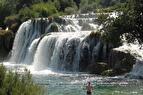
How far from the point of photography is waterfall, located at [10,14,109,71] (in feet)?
196

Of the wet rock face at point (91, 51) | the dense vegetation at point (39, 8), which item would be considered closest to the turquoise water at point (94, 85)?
the wet rock face at point (91, 51)

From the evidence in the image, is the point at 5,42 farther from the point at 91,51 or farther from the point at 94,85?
the point at 94,85

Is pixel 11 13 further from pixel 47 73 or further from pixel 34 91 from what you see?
pixel 34 91

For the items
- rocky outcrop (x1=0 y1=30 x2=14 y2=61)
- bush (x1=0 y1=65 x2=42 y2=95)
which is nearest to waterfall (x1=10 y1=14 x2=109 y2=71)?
rocky outcrop (x1=0 y1=30 x2=14 y2=61)

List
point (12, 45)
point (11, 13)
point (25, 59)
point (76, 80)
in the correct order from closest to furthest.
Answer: point (76, 80), point (25, 59), point (12, 45), point (11, 13)

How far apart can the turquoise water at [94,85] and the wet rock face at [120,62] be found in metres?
2.97

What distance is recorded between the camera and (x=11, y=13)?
333 feet

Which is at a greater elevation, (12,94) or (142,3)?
(142,3)

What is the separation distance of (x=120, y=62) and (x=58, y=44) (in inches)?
507

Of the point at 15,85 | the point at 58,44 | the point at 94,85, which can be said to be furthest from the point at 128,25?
the point at 15,85

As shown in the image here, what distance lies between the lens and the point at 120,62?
52062mm

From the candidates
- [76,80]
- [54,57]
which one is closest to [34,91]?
[76,80]

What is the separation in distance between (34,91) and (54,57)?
44024 mm

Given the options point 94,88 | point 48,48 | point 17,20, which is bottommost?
point 94,88
